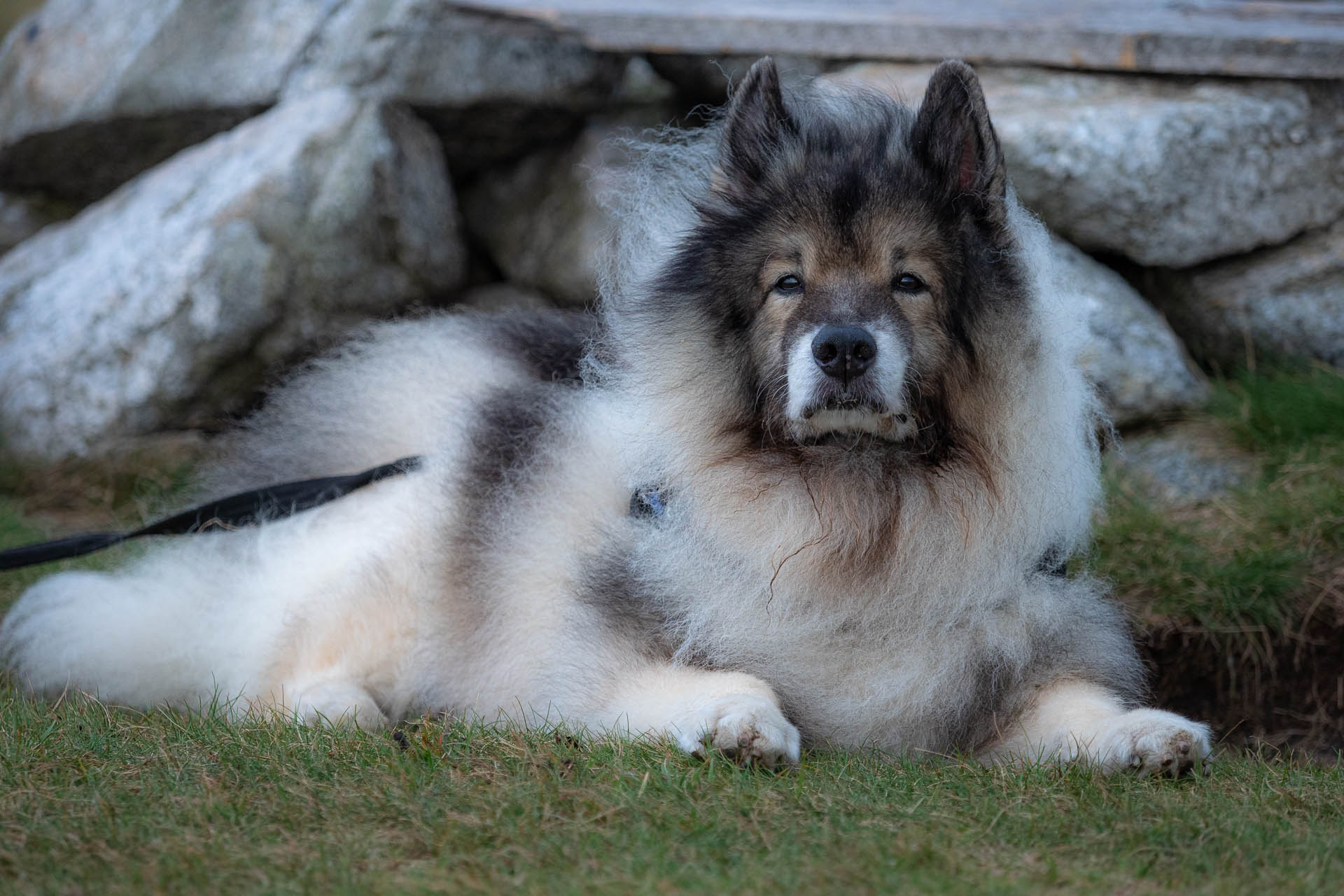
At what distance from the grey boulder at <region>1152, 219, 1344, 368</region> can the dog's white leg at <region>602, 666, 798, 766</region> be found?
3.67m

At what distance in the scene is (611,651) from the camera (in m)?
3.04

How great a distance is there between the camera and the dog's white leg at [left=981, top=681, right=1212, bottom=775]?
268 centimetres

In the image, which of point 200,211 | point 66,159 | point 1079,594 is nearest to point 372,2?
point 200,211

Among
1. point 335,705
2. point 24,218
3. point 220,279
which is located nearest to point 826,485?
point 335,705

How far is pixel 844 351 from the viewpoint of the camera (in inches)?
104

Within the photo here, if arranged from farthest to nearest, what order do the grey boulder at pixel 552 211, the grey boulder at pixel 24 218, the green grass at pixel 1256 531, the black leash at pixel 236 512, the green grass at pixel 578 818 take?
the grey boulder at pixel 24 218 → the grey boulder at pixel 552 211 → the green grass at pixel 1256 531 → the black leash at pixel 236 512 → the green grass at pixel 578 818

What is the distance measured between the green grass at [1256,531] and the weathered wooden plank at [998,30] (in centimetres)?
143

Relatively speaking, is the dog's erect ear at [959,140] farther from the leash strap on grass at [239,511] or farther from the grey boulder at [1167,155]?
the grey boulder at [1167,155]

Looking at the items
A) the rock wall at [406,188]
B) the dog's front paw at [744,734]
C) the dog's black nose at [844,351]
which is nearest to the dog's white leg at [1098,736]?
the dog's front paw at [744,734]

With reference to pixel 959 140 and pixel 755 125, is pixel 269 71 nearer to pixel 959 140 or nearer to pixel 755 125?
pixel 755 125

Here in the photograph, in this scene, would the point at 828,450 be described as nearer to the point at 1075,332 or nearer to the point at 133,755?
the point at 1075,332

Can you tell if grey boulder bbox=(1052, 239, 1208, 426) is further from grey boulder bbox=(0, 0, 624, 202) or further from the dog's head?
grey boulder bbox=(0, 0, 624, 202)

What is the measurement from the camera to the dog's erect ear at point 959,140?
2838 mm

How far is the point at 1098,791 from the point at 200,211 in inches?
189
